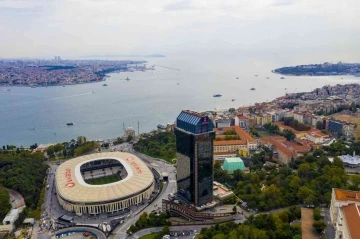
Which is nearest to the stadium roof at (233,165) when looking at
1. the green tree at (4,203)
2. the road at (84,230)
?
the road at (84,230)

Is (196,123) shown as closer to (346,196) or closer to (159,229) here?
(159,229)

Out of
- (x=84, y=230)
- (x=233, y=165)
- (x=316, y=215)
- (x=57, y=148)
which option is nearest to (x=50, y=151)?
(x=57, y=148)

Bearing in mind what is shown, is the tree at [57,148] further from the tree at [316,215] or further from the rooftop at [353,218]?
the rooftop at [353,218]

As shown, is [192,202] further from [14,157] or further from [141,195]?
[14,157]

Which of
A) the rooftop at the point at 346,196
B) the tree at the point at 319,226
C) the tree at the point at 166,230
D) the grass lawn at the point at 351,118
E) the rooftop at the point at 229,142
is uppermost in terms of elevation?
the rooftop at the point at 346,196

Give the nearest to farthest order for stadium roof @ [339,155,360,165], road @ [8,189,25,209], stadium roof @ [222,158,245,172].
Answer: road @ [8,189,25,209] < stadium roof @ [339,155,360,165] < stadium roof @ [222,158,245,172]

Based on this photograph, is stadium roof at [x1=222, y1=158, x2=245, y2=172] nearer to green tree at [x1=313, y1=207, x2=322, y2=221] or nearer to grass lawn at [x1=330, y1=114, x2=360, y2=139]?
green tree at [x1=313, y1=207, x2=322, y2=221]

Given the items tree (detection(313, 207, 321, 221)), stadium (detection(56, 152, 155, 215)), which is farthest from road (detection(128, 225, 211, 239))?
tree (detection(313, 207, 321, 221))
